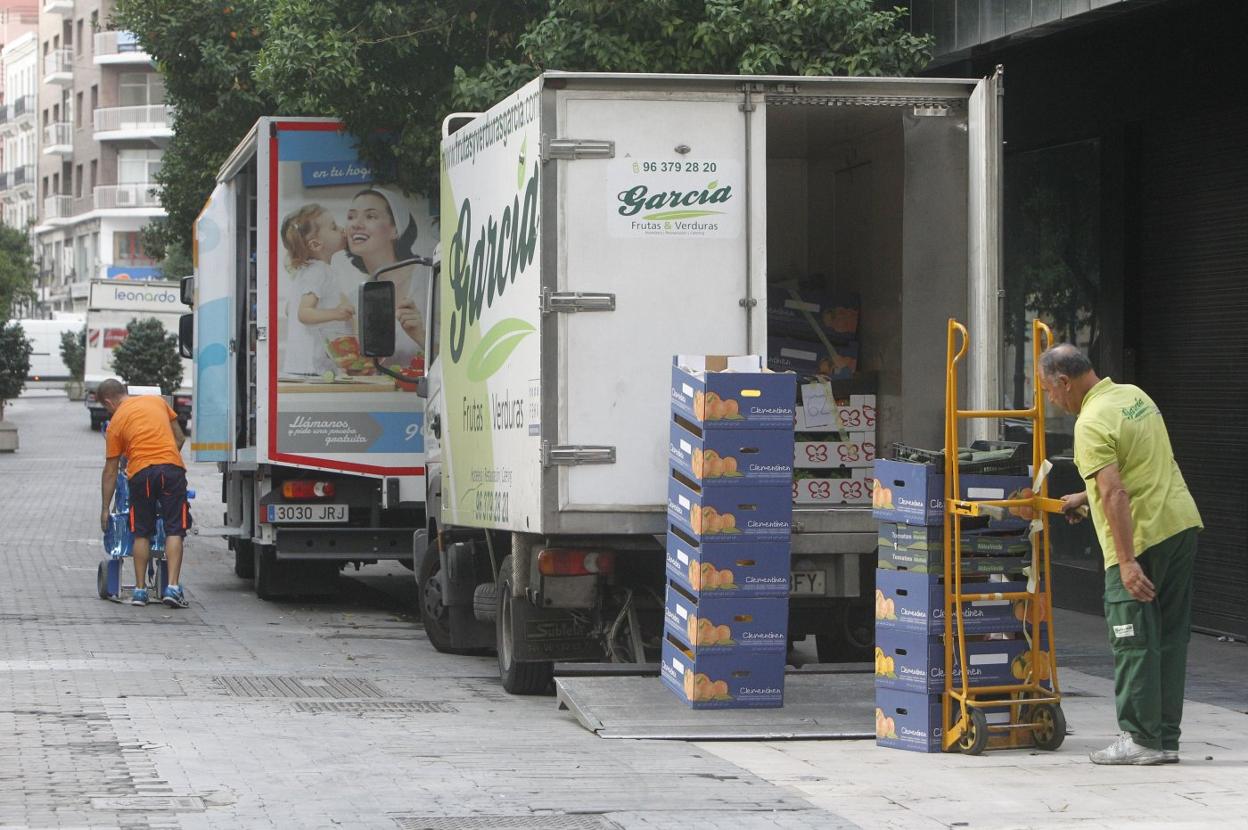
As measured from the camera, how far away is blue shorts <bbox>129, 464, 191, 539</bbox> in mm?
15094

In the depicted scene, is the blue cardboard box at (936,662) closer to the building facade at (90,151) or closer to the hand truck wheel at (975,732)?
the hand truck wheel at (975,732)

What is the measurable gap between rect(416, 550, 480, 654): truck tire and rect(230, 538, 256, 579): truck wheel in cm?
490

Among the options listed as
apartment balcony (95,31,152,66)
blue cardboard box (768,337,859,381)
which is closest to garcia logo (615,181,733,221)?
blue cardboard box (768,337,859,381)

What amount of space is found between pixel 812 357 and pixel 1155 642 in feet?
11.2

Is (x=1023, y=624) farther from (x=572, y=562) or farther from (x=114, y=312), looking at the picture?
(x=114, y=312)

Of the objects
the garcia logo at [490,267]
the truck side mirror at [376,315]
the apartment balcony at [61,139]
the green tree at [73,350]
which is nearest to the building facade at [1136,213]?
the garcia logo at [490,267]

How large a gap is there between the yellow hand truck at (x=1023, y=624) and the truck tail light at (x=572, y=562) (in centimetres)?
205

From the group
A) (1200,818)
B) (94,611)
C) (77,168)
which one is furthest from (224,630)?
(77,168)

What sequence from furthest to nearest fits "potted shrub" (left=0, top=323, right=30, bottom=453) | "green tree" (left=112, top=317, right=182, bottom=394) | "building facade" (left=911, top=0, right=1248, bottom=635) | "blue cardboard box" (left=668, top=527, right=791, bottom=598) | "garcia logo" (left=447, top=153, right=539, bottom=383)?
1. "green tree" (left=112, top=317, right=182, bottom=394)
2. "potted shrub" (left=0, top=323, right=30, bottom=453)
3. "building facade" (left=911, top=0, right=1248, bottom=635)
4. "garcia logo" (left=447, top=153, right=539, bottom=383)
5. "blue cardboard box" (left=668, top=527, right=791, bottom=598)

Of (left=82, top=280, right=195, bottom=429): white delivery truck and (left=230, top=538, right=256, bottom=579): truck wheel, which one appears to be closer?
(left=230, top=538, right=256, bottom=579): truck wheel

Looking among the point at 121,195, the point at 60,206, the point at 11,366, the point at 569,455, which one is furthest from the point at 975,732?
the point at 60,206

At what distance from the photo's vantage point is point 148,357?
48656 mm

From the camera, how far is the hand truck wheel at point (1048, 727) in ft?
27.9

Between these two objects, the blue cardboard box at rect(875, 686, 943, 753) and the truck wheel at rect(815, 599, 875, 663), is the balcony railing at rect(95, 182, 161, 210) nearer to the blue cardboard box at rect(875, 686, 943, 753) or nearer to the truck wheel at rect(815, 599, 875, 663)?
the truck wheel at rect(815, 599, 875, 663)
